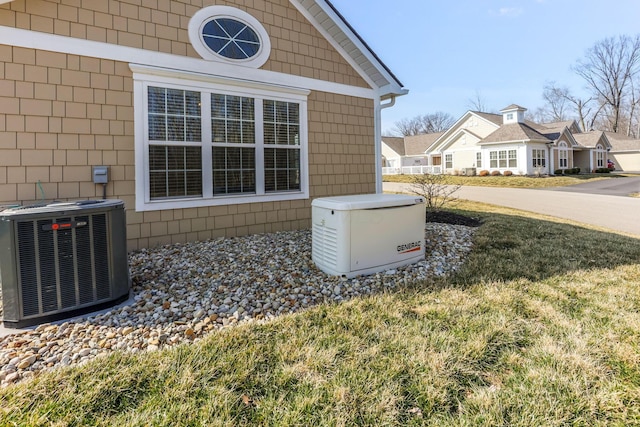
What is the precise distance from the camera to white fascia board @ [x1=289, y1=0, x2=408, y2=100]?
636 centimetres

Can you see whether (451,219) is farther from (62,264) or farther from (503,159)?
(503,159)

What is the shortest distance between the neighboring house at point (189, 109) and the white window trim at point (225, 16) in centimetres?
2

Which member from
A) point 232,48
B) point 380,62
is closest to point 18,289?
point 232,48

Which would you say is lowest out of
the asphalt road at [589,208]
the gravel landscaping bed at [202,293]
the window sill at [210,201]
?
the gravel landscaping bed at [202,293]

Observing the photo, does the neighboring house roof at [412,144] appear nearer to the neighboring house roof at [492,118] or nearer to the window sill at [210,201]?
the neighboring house roof at [492,118]

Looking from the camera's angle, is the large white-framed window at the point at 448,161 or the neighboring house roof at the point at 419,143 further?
the neighboring house roof at the point at 419,143

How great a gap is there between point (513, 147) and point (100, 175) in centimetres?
2873

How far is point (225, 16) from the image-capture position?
223 inches

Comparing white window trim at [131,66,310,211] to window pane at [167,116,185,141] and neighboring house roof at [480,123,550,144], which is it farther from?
neighboring house roof at [480,123,550,144]

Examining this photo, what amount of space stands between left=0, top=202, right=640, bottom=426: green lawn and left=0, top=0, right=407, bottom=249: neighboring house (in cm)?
330

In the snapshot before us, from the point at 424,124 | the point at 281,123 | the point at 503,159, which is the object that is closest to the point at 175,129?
the point at 281,123

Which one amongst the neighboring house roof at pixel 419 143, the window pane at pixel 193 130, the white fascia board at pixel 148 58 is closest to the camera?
the white fascia board at pixel 148 58

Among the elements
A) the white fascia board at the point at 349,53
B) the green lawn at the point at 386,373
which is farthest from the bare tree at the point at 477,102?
the green lawn at the point at 386,373

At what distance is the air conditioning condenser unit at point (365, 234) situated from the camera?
392 cm
